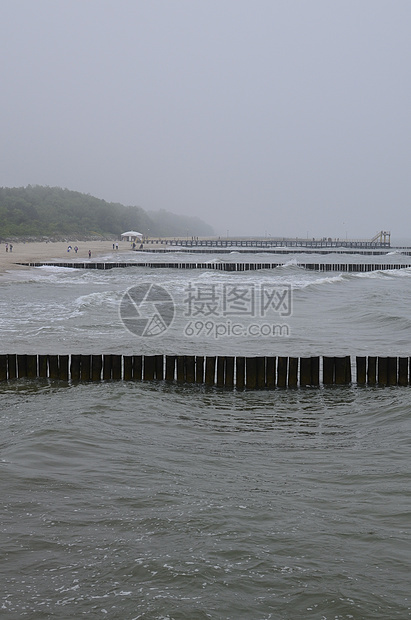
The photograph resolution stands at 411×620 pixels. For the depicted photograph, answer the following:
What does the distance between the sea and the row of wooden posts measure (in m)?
0.31

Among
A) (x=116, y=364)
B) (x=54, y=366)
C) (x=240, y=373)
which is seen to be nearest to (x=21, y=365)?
(x=54, y=366)

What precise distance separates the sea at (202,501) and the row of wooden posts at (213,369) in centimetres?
31

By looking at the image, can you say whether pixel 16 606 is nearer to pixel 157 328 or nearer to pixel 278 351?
→ pixel 278 351

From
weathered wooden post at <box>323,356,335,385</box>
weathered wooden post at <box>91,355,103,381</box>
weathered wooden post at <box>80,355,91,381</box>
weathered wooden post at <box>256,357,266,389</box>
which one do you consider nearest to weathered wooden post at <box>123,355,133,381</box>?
weathered wooden post at <box>91,355,103,381</box>

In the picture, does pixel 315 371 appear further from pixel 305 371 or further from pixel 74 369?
pixel 74 369

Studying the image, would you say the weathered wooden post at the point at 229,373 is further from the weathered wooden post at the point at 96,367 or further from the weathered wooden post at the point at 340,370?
the weathered wooden post at the point at 96,367

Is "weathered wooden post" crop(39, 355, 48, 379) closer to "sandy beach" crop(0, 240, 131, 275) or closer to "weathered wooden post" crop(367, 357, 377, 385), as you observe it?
"weathered wooden post" crop(367, 357, 377, 385)

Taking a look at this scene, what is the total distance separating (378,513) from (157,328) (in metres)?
14.2

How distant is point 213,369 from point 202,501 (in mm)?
5729

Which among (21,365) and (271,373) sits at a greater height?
(21,365)

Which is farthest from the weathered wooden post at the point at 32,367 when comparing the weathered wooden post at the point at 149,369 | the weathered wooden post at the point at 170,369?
the weathered wooden post at the point at 170,369

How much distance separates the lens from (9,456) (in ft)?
26.1

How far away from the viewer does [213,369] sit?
12281mm

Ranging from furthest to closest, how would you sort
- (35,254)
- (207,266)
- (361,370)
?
(35,254), (207,266), (361,370)
